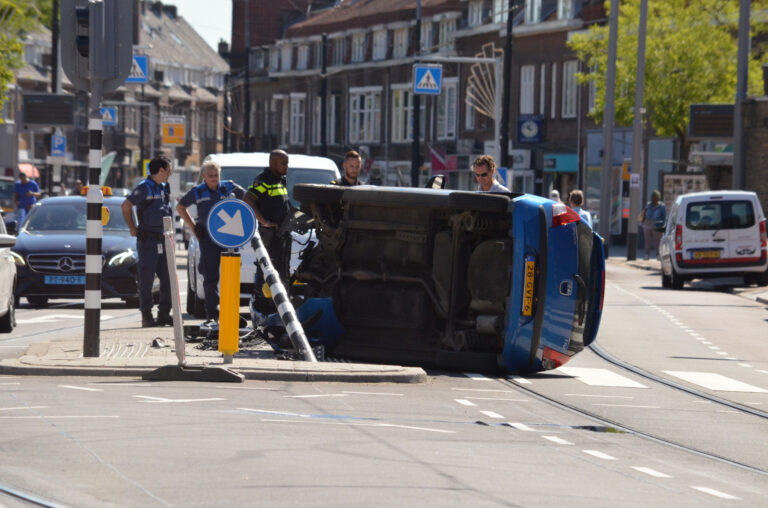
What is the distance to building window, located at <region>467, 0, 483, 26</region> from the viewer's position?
72.4 meters

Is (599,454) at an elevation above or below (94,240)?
below

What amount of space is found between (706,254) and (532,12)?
36396 mm

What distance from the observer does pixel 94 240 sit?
43.9ft

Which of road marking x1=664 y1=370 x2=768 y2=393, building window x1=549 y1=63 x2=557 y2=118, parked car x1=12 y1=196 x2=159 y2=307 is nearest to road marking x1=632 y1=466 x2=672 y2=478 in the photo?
road marking x1=664 y1=370 x2=768 y2=393

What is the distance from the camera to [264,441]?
345 inches

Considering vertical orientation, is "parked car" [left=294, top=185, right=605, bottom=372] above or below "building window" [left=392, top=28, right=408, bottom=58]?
below

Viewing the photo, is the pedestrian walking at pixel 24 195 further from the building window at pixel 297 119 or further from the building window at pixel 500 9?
the building window at pixel 297 119

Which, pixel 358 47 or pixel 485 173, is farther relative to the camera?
pixel 358 47

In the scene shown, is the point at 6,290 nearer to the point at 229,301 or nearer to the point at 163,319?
the point at 163,319

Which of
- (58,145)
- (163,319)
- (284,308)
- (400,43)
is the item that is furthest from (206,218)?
(400,43)

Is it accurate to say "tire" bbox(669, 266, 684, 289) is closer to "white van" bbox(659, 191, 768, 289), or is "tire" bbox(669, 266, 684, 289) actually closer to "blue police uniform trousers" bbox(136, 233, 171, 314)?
"white van" bbox(659, 191, 768, 289)

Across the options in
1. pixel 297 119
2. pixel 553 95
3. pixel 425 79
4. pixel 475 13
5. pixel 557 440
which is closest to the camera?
pixel 557 440

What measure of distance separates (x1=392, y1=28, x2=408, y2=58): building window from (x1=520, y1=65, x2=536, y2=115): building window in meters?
14.8

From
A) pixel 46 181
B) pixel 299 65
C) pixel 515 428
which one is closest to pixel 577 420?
pixel 515 428
